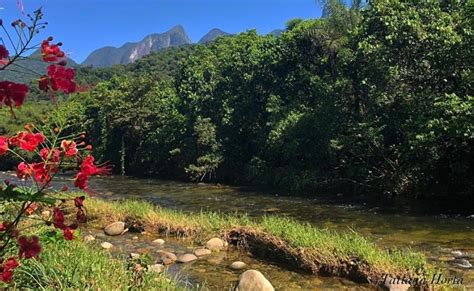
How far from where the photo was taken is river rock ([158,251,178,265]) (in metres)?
10.3

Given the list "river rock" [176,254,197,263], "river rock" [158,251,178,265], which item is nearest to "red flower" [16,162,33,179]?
"river rock" [158,251,178,265]

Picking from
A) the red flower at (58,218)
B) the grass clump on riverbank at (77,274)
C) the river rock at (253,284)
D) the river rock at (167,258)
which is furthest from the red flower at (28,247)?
the river rock at (167,258)

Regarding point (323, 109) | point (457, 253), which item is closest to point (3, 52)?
point (457, 253)

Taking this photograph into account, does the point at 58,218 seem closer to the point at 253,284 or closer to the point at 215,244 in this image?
the point at 253,284

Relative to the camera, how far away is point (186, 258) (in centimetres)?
1045

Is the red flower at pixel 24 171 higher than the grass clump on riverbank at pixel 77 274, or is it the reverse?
the red flower at pixel 24 171

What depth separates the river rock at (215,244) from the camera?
37.1 ft

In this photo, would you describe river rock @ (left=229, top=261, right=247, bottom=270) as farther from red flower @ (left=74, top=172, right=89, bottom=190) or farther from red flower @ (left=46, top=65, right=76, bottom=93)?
red flower @ (left=46, top=65, right=76, bottom=93)

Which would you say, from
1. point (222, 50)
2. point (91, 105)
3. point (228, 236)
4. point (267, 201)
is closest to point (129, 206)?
point (228, 236)

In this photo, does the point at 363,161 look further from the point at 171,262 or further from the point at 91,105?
the point at 91,105

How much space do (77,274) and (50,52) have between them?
12.3ft

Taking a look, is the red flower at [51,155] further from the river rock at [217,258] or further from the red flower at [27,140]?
the river rock at [217,258]

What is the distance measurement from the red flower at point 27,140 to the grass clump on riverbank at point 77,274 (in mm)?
2314

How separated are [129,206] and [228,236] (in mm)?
4240
